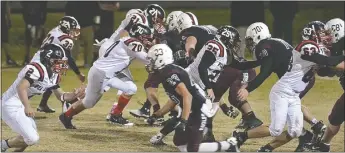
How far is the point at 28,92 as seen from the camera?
9508mm

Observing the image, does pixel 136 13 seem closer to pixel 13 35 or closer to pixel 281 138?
pixel 281 138

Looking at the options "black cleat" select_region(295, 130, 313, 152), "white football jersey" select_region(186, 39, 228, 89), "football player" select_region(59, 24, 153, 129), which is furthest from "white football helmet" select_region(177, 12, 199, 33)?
"black cleat" select_region(295, 130, 313, 152)

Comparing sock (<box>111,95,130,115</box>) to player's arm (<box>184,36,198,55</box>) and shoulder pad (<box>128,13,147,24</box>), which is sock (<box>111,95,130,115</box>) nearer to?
shoulder pad (<box>128,13,147,24</box>)

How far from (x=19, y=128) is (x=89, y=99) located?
228 centimetres

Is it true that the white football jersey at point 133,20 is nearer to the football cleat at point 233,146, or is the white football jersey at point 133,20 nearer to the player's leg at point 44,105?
the player's leg at point 44,105

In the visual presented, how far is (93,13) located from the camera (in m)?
19.3

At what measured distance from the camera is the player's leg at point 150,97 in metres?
12.0

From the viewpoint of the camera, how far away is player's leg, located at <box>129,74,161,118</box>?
39.2 feet

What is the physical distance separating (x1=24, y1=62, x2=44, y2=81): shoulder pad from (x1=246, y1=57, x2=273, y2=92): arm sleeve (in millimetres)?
2344

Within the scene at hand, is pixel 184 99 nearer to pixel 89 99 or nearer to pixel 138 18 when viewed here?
pixel 89 99

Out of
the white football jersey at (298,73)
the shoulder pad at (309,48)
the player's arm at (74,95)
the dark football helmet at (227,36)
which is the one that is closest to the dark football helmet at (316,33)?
the white football jersey at (298,73)

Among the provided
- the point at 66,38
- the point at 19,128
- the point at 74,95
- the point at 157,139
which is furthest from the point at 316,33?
the point at 74,95

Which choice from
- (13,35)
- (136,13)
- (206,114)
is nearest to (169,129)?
(206,114)

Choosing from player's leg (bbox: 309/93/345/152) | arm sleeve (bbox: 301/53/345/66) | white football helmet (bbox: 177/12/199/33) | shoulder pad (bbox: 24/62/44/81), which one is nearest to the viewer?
shoulder pad (bbox: 24/62/44/81)
